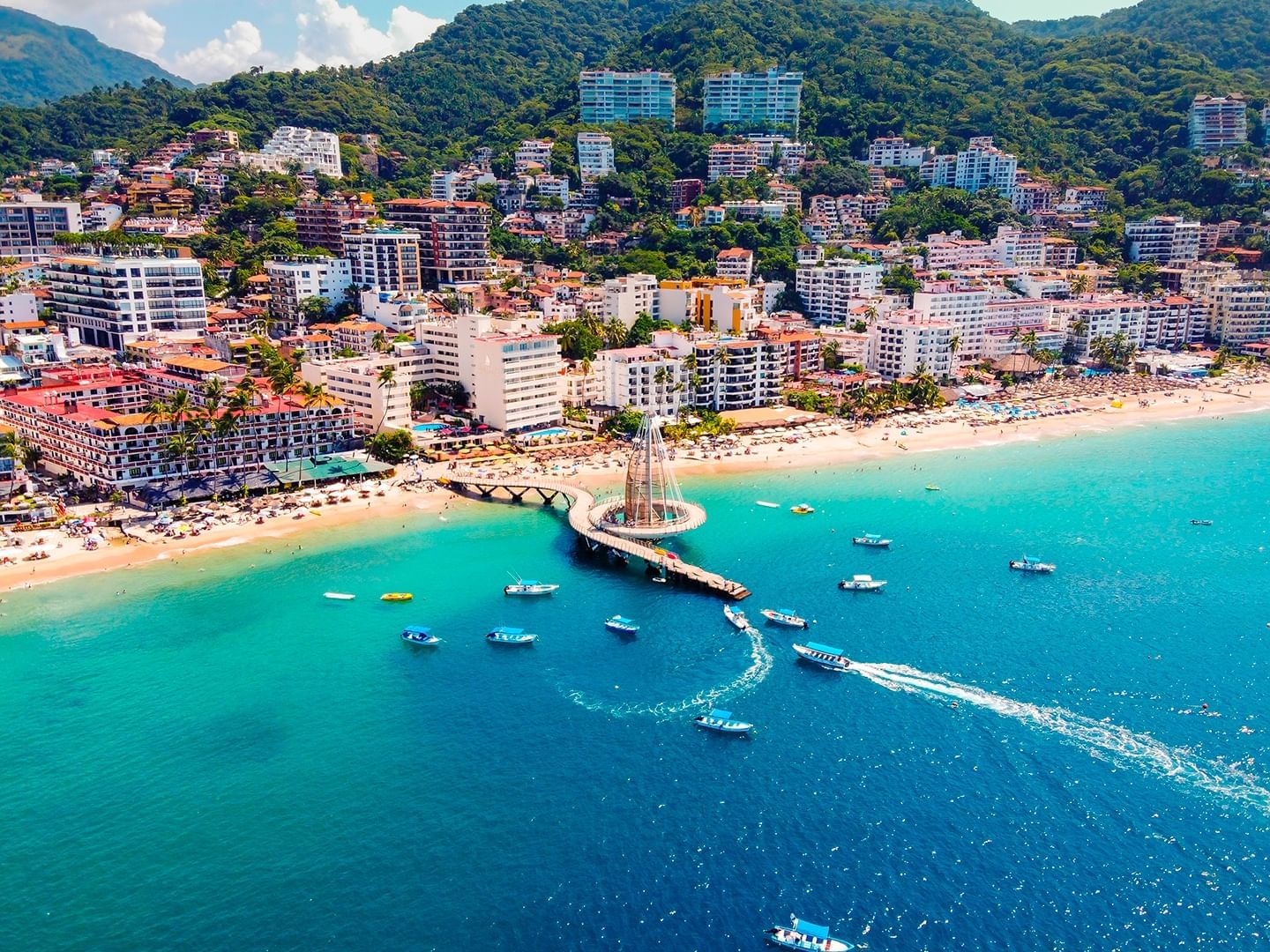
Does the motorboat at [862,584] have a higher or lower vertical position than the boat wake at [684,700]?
higher

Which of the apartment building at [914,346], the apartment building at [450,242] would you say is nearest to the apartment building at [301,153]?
the apartment building at [450,242]

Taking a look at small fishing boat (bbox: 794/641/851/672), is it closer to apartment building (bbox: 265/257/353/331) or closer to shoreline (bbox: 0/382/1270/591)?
shoreline (bbox: 0/382/1270/591)

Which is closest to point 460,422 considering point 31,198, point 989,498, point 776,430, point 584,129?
point 776,430

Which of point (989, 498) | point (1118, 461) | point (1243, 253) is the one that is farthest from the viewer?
point (1243, 253)

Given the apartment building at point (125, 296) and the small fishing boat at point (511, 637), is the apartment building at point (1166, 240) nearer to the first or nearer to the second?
the apartment building at point (125, 296)

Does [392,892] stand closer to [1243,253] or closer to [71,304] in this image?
[71,304]
